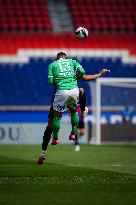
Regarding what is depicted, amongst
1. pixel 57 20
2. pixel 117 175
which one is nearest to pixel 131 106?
pixel 57 20

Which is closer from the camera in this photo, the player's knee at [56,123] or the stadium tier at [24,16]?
the player's knee at [56,123]

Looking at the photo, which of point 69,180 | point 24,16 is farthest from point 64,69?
point 24,16

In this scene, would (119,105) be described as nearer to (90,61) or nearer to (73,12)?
(90,61)

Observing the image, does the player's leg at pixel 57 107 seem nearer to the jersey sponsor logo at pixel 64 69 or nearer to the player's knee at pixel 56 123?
the player's knee at pixel 56 123

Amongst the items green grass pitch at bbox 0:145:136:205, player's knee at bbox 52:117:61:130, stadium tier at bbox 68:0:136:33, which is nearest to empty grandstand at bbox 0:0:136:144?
stadium tier at bbox 68:0:136:33

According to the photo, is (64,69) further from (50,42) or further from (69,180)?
(50,42)

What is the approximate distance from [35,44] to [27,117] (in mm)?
3275

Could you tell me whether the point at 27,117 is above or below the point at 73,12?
below

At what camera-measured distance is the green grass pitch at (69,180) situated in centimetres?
675

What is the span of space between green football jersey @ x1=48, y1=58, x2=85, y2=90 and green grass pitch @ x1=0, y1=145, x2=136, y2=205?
1.21 metres

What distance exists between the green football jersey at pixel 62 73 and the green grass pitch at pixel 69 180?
1207mm

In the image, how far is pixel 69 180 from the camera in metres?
8.59

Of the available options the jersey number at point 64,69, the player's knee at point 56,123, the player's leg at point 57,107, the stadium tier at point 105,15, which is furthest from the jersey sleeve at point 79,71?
the stadium tier at point 105,15

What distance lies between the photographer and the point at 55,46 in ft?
81.9
